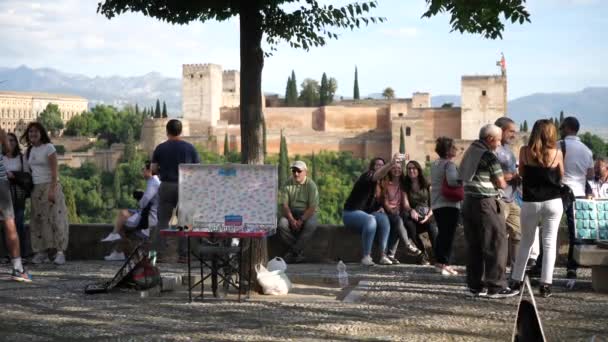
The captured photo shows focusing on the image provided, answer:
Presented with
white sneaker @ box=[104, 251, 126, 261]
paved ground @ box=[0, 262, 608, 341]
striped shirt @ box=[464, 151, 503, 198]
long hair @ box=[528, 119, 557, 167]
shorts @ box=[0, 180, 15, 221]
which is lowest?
white sneaker @ box=[104, 251, 126, 261]

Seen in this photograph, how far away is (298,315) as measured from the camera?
6172 millimetres

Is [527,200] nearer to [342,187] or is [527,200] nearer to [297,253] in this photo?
[297,253]

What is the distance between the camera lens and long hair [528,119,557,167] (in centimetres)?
685

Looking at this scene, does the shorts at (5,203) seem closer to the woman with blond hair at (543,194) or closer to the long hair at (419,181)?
the long hair at (419,181)

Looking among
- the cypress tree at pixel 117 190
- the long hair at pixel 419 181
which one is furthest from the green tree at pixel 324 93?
the long hair at pixel 419 181

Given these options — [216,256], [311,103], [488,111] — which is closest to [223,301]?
→ [216,256]

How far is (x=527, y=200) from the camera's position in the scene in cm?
692

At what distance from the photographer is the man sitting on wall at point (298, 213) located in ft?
29.9

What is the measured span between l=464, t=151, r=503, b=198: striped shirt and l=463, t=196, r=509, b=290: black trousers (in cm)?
6

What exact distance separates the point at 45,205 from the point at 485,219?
13.6ft

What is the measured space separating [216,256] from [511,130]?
8.21ft

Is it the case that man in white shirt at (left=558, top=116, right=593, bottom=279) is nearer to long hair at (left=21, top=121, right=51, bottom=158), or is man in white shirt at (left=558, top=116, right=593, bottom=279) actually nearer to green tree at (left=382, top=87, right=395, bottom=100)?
long hair at (left=21, top=121, right=51, bottom=158)

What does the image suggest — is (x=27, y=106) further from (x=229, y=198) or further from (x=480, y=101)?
(x=229, y=198)

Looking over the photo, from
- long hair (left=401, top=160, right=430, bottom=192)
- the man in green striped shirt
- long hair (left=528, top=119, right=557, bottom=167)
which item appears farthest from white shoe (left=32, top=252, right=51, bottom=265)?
long hair (left=528, top=119, right=557, bottom=167)
